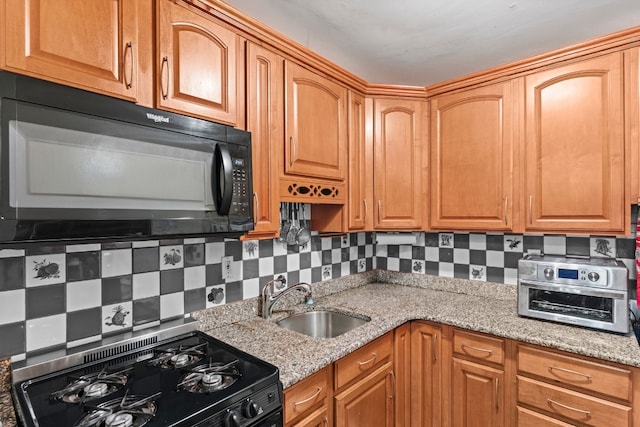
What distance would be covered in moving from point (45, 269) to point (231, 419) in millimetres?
818

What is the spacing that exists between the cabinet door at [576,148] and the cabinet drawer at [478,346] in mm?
633

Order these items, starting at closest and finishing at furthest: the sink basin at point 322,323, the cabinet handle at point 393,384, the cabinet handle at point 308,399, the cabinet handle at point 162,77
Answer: the cabinet handle at point 162,77
the cabinet handle at point 308,399
the cabinet handle at point 393,384
the sink basin at point 322,323

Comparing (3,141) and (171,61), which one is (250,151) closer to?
(171,61)

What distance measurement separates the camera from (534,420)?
4.98 ft

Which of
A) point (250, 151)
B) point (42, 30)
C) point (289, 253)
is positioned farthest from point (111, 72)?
point (289, 253)

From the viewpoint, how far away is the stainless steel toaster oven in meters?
1.49

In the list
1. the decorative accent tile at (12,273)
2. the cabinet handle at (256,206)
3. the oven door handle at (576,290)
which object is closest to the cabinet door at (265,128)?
the cabinet handle at (256,206)

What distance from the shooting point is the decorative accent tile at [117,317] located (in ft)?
4.20

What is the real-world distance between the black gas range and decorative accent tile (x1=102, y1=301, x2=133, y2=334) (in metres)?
0.07

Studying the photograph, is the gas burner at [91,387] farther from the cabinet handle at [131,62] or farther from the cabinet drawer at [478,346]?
the cabinet drawer at [478,346]

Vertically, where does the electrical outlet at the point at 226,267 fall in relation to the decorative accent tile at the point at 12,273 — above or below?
below

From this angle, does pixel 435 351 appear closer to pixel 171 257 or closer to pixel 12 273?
pixel 171 257

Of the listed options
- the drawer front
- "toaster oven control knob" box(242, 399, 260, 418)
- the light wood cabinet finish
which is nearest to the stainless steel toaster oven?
the drawer front

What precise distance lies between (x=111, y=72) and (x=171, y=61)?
21cm
